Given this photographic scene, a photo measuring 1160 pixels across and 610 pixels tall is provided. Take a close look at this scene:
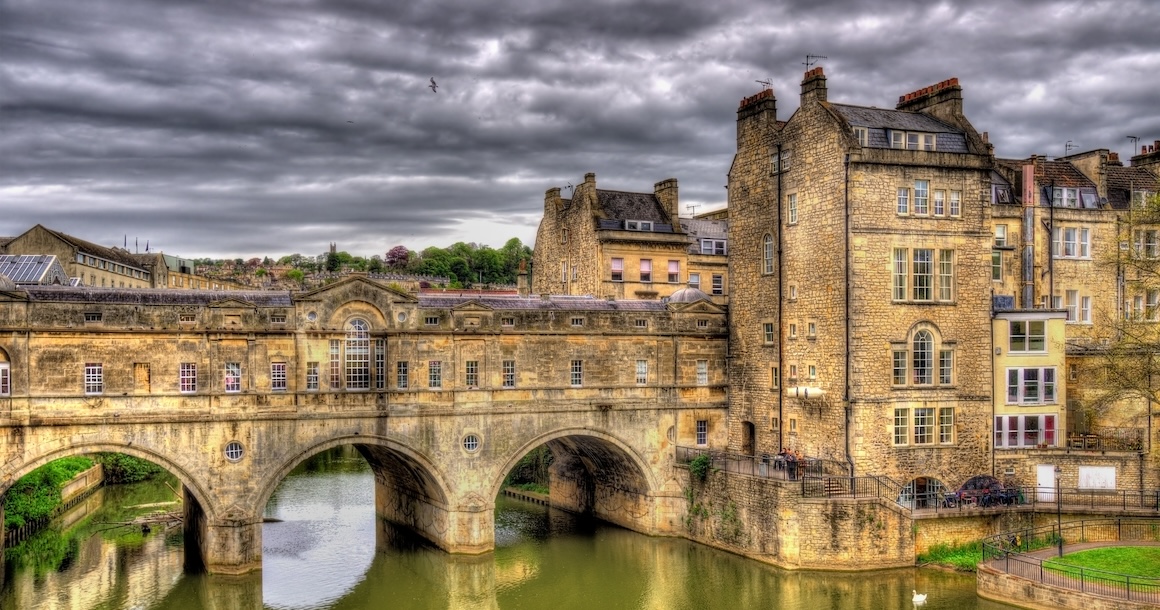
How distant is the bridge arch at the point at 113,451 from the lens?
103ft

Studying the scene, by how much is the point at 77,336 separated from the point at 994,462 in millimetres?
32972

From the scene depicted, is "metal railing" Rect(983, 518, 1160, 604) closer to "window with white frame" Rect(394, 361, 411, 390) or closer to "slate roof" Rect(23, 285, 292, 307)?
"window with white frame" Rect(394, 361, 411, 390)

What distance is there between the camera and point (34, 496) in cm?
4144

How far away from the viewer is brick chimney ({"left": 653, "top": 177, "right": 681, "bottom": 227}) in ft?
170

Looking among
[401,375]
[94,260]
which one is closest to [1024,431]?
Result: [401,375]

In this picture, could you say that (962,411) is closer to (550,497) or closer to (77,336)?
(550,497)

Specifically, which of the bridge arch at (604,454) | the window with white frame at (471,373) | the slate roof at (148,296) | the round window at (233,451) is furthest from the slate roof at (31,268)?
the bridge arch at (604,454)

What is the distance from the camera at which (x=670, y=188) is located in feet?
172

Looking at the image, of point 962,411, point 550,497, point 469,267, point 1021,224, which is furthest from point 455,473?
point 469,267

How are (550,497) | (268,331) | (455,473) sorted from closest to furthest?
(268,331), (455,473), (550,497)

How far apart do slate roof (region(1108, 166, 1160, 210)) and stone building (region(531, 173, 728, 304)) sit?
18736mm

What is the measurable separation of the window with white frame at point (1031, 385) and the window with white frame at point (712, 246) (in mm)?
18503

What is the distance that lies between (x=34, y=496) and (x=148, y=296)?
13304 mm

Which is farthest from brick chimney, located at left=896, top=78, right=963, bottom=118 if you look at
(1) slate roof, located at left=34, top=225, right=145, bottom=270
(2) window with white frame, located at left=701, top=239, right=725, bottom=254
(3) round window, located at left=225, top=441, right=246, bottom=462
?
(1) slate roof, located at left=34, top=225, right=145, bottom=270
